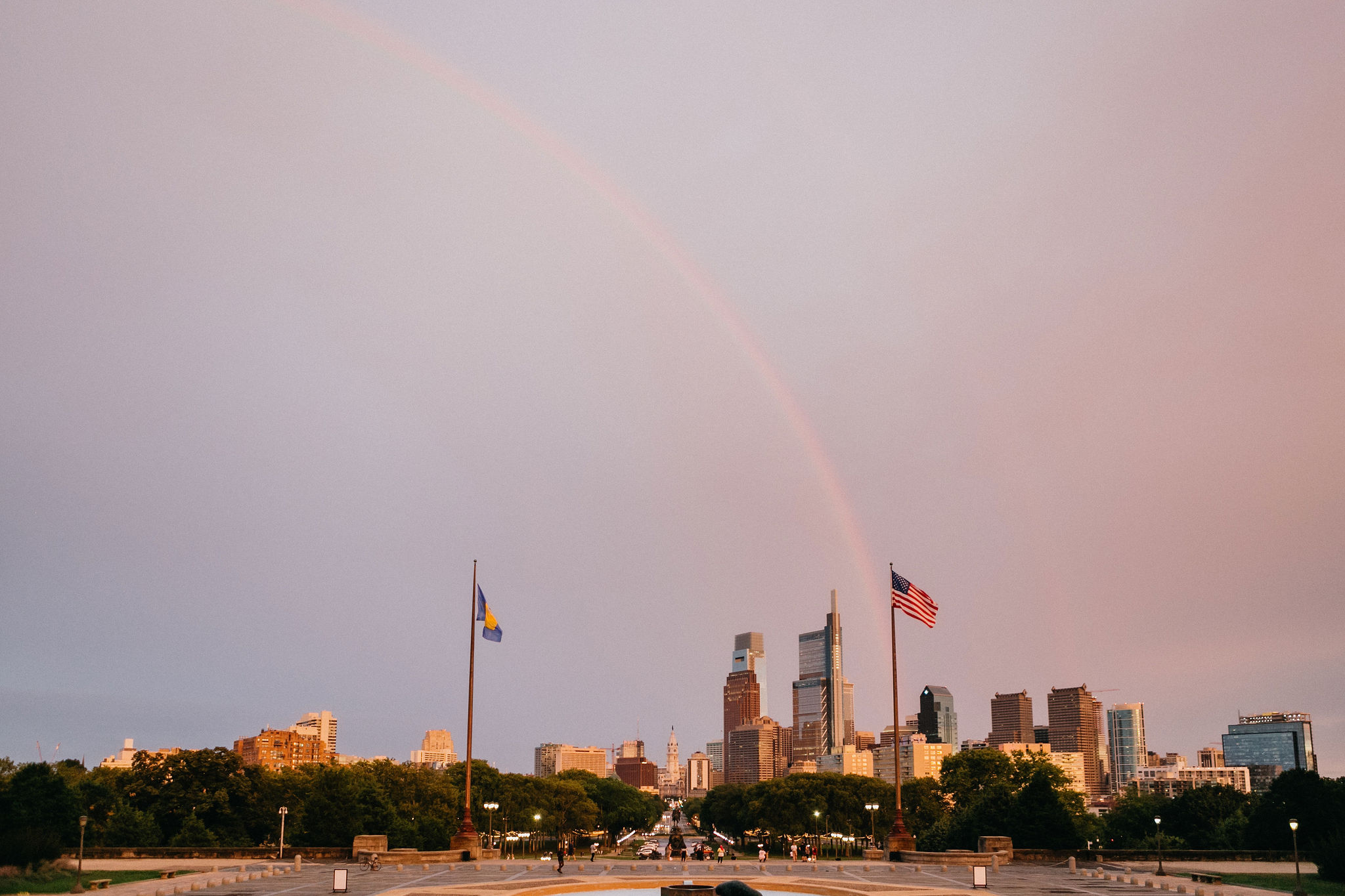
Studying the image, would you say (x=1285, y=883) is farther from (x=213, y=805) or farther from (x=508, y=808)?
(x=508, y=808)

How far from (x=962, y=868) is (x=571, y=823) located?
9527cm

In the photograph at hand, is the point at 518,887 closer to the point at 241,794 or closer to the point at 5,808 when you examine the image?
the point at 5,808

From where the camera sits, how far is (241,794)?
79875mm

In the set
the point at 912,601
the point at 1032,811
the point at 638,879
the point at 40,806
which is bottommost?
the point at 638,879

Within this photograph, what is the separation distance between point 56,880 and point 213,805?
117 ft

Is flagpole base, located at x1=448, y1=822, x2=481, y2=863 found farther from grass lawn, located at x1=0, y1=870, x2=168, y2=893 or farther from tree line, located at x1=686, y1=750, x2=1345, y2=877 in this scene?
tree line, located at x1=686, y1=750, x2=1345, y2=877

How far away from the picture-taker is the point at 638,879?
43188 millimetres

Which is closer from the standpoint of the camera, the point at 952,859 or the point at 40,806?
the point at 952,859

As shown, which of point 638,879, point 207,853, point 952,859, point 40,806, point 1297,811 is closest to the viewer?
point 638,879

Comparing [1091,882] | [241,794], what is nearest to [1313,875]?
[1091,882]

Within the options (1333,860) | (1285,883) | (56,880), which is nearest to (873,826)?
(1333,860)

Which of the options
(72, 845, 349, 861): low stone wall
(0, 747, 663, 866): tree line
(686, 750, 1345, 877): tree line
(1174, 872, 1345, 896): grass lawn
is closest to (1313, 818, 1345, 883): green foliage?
(686, 750, 1345, 877): tree line

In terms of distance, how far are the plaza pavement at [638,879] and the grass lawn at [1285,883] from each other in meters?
1.72

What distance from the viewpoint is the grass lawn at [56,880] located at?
39.6 m
